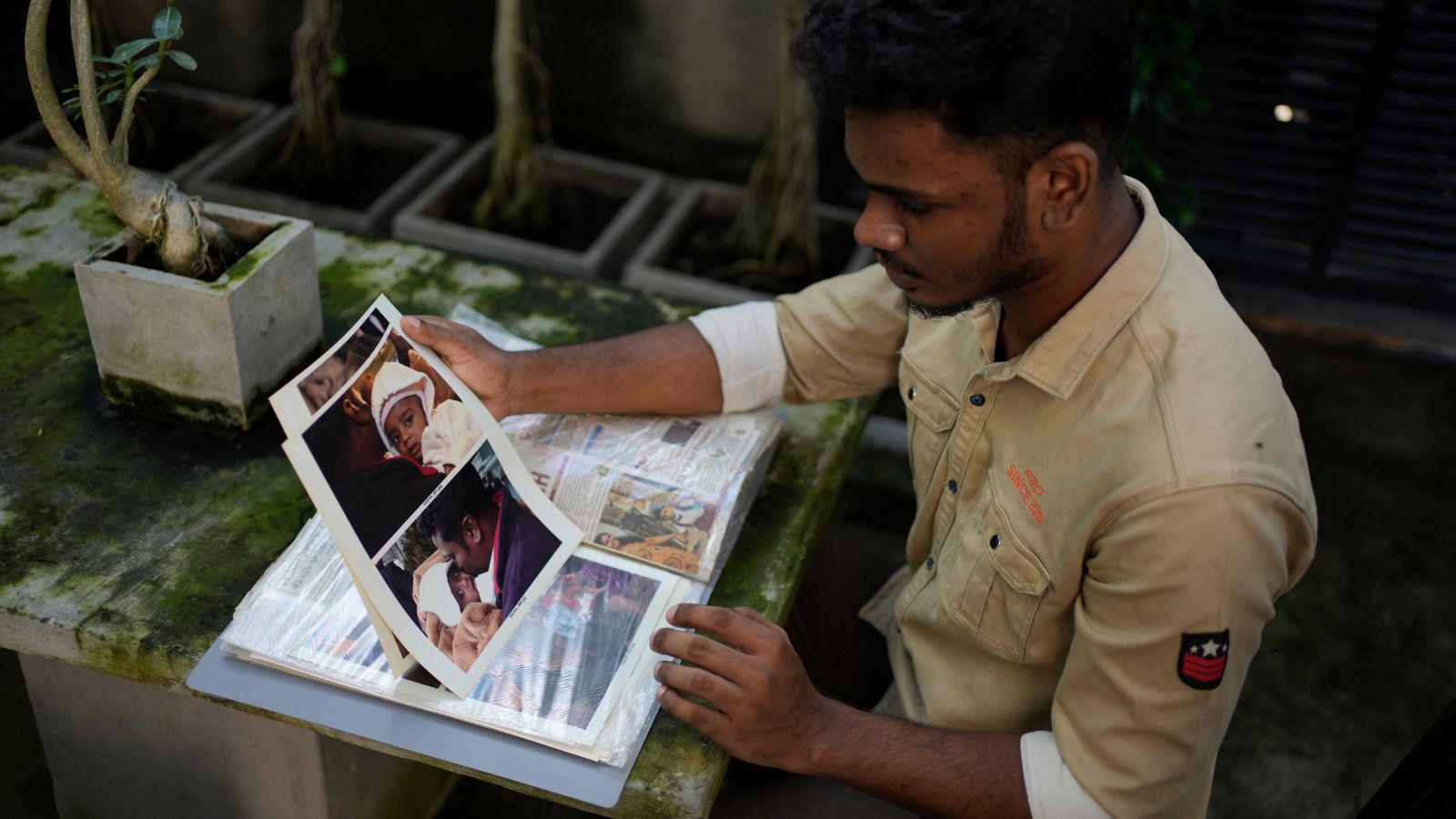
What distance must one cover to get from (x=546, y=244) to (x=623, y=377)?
4.66 ft

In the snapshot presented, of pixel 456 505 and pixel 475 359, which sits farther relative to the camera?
pixel 475 359

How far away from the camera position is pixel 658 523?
1.43 metres

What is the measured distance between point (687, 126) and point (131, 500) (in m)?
2.04

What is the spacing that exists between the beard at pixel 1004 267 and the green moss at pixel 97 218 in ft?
4.10

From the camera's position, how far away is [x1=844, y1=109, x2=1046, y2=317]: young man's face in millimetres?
1164

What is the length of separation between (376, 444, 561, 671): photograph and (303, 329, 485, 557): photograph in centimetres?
2

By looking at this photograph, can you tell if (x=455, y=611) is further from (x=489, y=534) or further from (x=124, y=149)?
(x=124, y=149)

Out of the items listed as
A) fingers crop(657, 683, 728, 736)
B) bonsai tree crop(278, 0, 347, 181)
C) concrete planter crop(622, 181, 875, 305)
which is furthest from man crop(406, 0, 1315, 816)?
bonsai tree crop(278, 0, 347, 181)

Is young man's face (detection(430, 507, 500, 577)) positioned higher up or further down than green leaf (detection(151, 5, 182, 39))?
further down

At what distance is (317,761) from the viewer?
5.01ft

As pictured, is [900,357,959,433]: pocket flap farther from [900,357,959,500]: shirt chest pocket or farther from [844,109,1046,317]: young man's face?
[844,109,1046,317]: young man's face

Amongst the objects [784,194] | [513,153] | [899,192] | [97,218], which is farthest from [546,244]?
[899,192]

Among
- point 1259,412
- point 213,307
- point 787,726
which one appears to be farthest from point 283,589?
point 1259,412

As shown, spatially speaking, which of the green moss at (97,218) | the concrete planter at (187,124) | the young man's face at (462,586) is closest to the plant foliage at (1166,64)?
the young man's face at (462,586)
